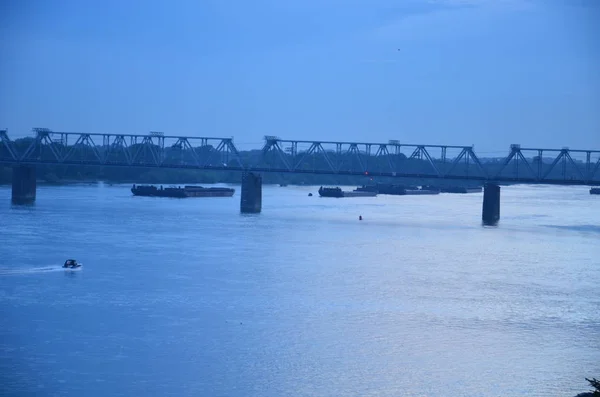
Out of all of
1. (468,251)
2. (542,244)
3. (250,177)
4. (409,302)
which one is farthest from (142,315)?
(250,177)

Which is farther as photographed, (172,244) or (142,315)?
(172,244)

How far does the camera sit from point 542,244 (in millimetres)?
39594

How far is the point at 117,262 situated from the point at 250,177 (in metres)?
30.4

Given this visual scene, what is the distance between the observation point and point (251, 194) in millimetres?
57719

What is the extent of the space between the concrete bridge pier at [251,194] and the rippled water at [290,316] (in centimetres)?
1806

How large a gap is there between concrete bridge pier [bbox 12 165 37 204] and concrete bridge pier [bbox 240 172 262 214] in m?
15.0

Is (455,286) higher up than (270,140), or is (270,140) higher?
(270,140)

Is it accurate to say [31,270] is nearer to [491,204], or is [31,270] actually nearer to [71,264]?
[71,264]

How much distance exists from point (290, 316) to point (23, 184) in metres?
45.7

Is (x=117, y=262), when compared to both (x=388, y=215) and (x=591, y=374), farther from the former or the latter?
(x=388, y=215)

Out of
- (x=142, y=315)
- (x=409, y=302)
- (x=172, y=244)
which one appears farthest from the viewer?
(x=172, y=244)

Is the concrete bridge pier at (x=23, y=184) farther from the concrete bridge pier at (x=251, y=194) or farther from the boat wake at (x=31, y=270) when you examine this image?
the boat wake at (x=31, y=270)

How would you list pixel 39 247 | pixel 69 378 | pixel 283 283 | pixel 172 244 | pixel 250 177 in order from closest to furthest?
pixel 69 378
pixel 283 283
pixel 39 247
pixel 172 244
pixel 250 177

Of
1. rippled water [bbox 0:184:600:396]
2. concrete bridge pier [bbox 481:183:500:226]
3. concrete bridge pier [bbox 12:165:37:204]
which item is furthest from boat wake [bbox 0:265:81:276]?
concrete bridge pier [bbox 12:165:37:204]
